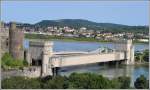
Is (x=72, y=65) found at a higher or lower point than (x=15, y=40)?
lower

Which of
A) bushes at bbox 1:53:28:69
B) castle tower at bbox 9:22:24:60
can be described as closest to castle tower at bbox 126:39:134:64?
castle tower at bbox 9:22:24:60

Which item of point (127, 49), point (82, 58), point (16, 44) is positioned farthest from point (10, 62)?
point (127, 49)

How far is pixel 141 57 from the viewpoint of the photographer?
1277cm

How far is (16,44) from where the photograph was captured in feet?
25.2

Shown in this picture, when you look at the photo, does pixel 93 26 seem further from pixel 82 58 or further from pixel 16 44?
pixel 16 44

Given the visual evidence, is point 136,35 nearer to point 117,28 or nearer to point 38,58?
point 117,28

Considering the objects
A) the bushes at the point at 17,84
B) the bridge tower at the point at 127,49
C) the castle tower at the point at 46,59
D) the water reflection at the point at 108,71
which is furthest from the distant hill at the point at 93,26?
the bushes at the point at 17,84

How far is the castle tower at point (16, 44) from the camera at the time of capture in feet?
25.0

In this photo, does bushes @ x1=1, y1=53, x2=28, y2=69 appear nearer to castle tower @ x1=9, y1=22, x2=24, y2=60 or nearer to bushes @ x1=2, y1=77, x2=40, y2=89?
castle tower @ x1=9, y1=22, x2=24, y2=60

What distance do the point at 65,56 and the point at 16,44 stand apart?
7.26 ft

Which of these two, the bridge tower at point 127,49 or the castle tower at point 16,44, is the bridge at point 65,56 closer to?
the bridge tower at point 127,49

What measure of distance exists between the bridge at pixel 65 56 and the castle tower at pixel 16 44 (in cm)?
43

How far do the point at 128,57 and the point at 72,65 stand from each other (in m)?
2.87

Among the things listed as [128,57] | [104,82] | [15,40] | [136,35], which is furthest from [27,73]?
[136,35]
